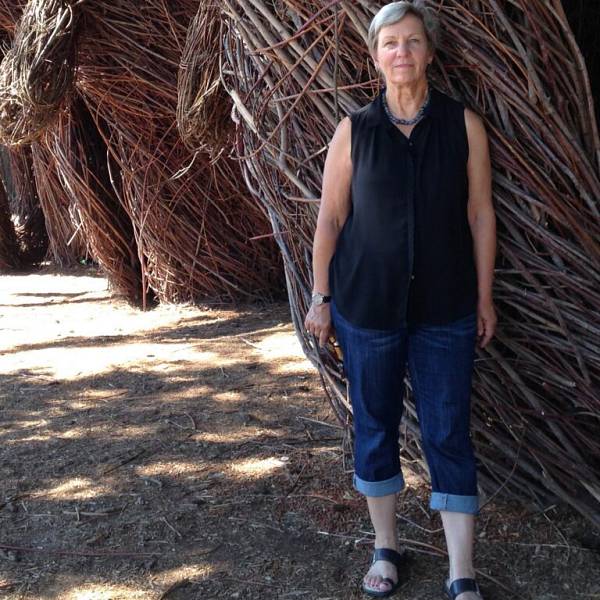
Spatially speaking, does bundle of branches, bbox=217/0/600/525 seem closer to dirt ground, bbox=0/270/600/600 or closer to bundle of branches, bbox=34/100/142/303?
dirt ground, bbox=0/270/600/600

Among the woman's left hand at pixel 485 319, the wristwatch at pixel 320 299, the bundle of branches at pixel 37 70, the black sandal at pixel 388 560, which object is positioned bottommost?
the black sandal at pixel 388 560

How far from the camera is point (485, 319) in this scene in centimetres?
222

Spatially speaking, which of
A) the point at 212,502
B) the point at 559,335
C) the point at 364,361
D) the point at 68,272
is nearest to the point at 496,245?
the point at 559,335

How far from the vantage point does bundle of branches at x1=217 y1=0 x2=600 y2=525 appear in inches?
86.3

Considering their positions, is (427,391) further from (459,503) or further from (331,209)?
(331,209)

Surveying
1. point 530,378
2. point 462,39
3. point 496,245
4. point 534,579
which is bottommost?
point 534,579

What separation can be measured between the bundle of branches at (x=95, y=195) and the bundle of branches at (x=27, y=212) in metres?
2.82

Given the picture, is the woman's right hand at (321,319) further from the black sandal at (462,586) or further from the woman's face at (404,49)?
the black sandal at (462,586)

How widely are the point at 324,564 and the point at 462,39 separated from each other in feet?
5.06

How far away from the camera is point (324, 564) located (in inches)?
100

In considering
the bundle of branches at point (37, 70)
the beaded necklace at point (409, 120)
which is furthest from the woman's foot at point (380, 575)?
the bundle of branches at point (37, 70)

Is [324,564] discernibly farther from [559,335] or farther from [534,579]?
[559,335]

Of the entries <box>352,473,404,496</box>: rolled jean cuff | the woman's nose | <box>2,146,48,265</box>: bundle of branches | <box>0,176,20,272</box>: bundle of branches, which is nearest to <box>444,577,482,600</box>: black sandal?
<box>352,473,404,496</box>: rolled jean cuff

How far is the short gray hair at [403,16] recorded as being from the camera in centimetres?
204
